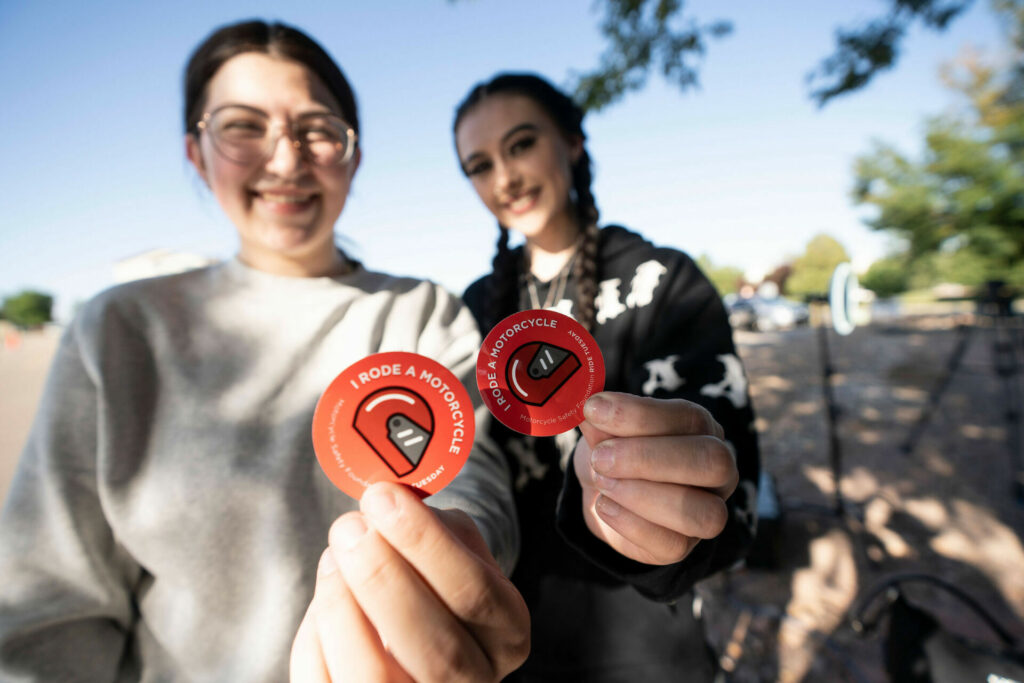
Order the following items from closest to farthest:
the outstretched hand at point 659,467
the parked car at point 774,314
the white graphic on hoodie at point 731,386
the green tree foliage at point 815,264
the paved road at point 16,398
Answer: the outstretched hand at point 659,467
the white graphic on hoodie at point 731,386
the paved road at point 16,398
the parked car at point 774,314
the green tree foliage at point 815,264

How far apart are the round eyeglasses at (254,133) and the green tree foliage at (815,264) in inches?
1394

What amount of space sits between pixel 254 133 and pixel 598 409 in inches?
49.8

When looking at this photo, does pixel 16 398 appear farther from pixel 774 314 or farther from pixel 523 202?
pixel 774 314

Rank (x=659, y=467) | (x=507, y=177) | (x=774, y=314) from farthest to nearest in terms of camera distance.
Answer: (x=774, y=314) < (x=507, y=177) < (x=659, y=467)

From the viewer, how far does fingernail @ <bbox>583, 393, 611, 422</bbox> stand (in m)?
0.85

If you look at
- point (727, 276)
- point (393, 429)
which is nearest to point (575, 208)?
point (393, 429)

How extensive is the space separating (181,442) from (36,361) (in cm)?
1743

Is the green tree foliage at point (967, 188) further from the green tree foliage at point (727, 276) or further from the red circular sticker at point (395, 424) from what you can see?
the red circular sticker at point (395, 424)

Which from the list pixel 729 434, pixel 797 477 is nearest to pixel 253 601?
pixel 729 434

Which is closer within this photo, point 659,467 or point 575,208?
point 659,467

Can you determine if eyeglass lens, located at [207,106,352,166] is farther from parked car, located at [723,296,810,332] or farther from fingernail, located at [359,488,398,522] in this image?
parked car, located at [723,296,810,332]

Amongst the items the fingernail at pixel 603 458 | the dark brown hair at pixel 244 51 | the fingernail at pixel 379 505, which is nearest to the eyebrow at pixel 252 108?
the dark brown hair at pixel 244 51

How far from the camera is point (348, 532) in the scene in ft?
2.36

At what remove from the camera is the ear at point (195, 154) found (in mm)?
1407
